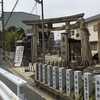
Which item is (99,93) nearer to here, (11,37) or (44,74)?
(44,74)

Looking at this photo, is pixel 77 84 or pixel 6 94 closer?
pixel 6 94

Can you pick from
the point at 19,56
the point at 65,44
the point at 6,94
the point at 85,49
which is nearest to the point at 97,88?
the point at 6,94

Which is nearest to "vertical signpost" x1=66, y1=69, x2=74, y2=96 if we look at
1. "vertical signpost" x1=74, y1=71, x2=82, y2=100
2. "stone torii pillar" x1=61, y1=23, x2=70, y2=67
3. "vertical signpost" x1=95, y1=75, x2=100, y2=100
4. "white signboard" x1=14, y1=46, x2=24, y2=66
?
"vertical signpost" x1=74, y1=71, x2=82, y2=100

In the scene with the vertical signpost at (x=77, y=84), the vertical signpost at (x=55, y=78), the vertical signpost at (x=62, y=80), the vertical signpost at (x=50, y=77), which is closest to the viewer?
the vertical signpost at (x=77, y=84)

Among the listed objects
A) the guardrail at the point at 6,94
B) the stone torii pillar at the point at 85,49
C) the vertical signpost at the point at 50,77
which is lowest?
the vertical signpost at the point at 50,77

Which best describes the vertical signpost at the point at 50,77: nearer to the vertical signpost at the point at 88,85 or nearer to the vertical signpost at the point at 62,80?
the vertical signpost at the point at 62,80

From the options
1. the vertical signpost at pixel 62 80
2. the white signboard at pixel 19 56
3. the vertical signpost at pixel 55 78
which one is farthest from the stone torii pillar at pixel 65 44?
the white signboard at pixel 19 56

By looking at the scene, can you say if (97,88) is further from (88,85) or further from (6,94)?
(6,94)

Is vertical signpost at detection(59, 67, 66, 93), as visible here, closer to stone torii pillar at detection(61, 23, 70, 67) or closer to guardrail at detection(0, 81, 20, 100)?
guardrail at detection(0, 81, 20, 100)

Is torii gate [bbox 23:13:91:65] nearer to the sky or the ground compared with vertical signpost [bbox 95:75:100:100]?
nearer to the sky

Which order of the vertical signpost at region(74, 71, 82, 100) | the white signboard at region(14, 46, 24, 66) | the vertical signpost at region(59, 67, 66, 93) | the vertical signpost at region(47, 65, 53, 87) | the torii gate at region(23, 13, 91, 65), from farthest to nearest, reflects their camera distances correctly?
the white signboard at region(14, 46, 24, 66) → the torii gate at region(23, 13, 91, 65) → the vertical signpost at region(47, 65, 53, 87) → the vertical signpost at region(59, 67, 66, 93) → the vertical signpost at region(74, 71, 82, 100)

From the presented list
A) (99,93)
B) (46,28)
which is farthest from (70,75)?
(46,28)

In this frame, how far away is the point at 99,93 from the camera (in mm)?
10547

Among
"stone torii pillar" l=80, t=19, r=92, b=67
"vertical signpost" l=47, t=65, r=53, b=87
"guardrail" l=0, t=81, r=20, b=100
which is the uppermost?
"stone torii pillar" l=80, t=19, r=92, b=67
